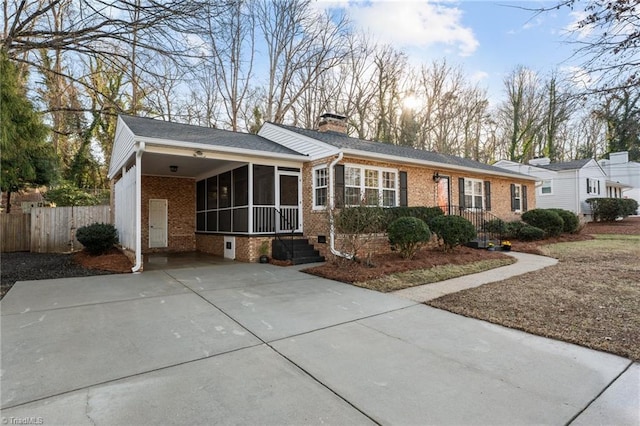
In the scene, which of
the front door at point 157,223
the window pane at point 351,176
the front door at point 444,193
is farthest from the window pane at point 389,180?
the front door at point 157,223

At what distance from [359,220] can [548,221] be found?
11.0 meters

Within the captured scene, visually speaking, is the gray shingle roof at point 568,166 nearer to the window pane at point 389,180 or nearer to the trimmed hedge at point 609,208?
the trimmed hedge at point 609,208

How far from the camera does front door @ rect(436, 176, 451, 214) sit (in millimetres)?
13125

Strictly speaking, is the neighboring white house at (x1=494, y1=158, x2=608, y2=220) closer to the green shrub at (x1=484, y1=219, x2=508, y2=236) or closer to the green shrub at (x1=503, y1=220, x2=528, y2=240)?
the green shrub at (x1=503, y1=220, x2=528, y2=240)

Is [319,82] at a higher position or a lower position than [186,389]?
higher

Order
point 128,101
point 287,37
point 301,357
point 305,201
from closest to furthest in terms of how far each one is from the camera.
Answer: point 301,357 < point 305,201 < point 128,101 < point 287,37

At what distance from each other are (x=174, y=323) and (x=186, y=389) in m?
1.84

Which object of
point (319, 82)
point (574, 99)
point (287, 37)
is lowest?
point (574, 99)

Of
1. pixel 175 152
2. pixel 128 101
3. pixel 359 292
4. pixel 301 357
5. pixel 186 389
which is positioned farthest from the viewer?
pixel 128 101

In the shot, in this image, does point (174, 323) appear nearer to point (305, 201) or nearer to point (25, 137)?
point (305, 201)

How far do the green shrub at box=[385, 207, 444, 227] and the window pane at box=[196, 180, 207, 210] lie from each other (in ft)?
24.8

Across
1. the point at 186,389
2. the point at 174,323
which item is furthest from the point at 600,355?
the point at 174,323

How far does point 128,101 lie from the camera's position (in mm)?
20234

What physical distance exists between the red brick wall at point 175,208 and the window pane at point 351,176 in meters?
7.28
